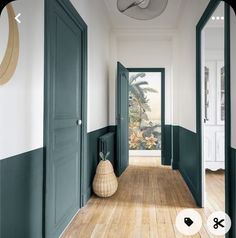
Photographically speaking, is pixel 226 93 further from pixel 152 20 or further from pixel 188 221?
pixel 152 20

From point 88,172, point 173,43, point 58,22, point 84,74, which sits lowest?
point 88,172

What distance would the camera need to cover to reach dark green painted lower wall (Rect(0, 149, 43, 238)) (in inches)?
54.6

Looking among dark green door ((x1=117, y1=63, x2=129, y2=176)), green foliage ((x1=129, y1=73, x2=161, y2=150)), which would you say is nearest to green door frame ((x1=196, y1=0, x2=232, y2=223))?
dark green door ((x1=117, y1=63, x2=129, y2=176))

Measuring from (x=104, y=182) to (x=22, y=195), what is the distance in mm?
1701

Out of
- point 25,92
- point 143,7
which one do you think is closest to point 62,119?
point 25,92

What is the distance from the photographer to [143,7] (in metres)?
1.89

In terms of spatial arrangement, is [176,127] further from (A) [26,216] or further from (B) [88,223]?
(A) [26,216]

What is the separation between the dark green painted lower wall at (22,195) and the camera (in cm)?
139

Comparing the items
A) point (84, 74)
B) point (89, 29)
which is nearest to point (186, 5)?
point (89, 29)

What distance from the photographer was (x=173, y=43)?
508cm

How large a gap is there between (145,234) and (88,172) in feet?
3.79

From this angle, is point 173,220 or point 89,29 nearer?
point 173,220

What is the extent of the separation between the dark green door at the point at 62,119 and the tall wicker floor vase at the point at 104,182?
0.43 m

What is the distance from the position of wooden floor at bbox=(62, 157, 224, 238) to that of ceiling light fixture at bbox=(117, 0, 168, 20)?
1860 millimetres
